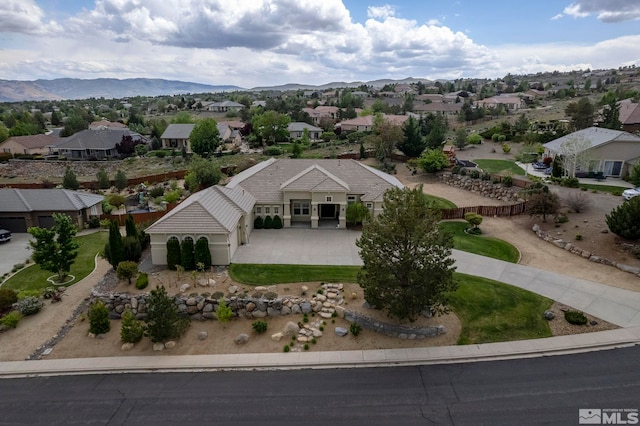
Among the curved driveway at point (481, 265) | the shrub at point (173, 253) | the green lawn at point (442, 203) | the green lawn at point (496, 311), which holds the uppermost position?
the shrub at point (173, 253)

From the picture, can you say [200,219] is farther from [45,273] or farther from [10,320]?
[45,273]

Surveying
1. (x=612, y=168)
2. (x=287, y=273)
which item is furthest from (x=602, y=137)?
(x=287, y=273)

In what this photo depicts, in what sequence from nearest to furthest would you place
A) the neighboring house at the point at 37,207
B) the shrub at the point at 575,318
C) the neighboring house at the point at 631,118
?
the shrub at the point at 575,318 → the neighboring house at the point at 37,207 → the neighboring house at the point at 631,118

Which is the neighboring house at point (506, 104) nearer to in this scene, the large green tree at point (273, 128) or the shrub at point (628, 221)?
the large green tree at point (273, 128)

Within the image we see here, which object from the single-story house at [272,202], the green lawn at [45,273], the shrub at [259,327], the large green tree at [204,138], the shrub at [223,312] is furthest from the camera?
the large green tree at [204,138]

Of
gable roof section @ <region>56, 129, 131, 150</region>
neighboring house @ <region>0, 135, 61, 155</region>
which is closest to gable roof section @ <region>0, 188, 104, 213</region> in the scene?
gable roof section @ <region>56, 129, 131, 150</region>

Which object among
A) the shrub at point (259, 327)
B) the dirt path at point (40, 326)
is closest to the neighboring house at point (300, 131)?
the dirt path at point (40, 326)

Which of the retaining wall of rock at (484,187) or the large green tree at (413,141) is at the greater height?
the large green tree at (413,141)
